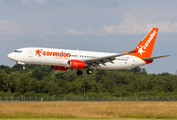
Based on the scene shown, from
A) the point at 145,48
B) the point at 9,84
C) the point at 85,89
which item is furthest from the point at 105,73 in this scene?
the point at 145,48

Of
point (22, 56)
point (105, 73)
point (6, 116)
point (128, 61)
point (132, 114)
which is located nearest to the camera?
point (6, 116)

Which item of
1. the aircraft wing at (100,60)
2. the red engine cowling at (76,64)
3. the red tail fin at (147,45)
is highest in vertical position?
the red tail fin at (147,45)

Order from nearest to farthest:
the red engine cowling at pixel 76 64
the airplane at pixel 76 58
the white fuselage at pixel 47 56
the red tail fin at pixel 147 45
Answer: the white fuselage at pixel 47 56 → the airplane at pixel 76 58 → the red engine cowling at pixel 76 64 → the red tail fin at pixel 147 45

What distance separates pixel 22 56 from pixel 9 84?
2238 inches

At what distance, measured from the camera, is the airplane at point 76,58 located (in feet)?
166

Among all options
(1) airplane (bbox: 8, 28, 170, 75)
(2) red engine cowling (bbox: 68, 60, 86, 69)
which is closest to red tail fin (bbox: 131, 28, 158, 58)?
(1) airplane (bbox: 8, 28, 170, 75)

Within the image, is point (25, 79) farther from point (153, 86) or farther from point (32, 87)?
point (153, 86)

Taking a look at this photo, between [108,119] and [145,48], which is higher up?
[145,48]

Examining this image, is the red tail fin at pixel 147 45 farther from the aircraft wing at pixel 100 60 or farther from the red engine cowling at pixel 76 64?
the red engine cowling at pixel 76 64

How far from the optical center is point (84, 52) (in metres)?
55.2

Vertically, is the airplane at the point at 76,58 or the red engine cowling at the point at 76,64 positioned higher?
the airplane at the point at 76,58

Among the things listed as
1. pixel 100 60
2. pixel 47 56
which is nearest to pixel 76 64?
pixel 100 60

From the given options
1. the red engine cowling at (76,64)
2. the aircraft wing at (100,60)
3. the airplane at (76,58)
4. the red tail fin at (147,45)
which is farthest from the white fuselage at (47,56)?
the red tail fin at (147,45)

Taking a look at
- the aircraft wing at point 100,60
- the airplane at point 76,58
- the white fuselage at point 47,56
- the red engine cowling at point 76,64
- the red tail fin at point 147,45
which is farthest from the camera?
the red tail fin at point 147,45
